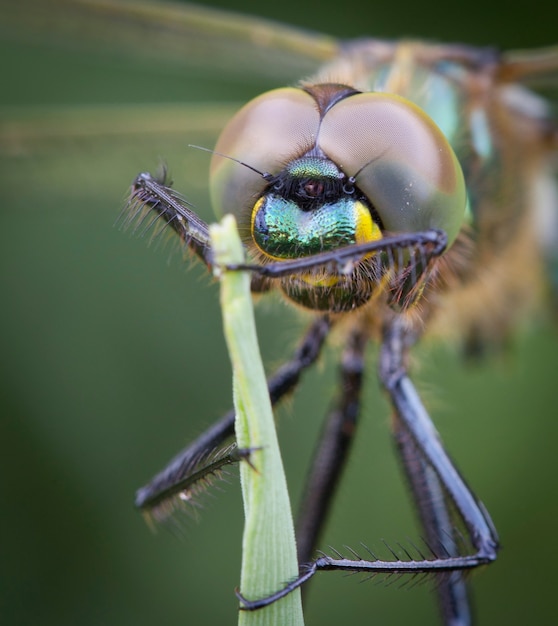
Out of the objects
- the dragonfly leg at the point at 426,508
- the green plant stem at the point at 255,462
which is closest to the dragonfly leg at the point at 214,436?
the dragonfly leg at the point at 426,508

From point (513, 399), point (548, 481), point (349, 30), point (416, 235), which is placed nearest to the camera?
point (416, 235)

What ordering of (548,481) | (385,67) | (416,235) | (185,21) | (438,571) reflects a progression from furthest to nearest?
(548,481), (185,21), (385,67), (438,571), (416,235)

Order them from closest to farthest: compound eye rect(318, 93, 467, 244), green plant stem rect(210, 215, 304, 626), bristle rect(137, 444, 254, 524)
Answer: green plant stem rect(210, 215, 304, 626) < bristle rect(137, 444, 254, 524) < compound eye rect(318, 93, 467, 244)

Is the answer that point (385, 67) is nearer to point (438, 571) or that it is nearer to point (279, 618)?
point (438, 571)

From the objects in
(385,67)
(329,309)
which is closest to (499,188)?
(385,67)

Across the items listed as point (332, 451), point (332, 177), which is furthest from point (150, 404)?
point (332, 177)

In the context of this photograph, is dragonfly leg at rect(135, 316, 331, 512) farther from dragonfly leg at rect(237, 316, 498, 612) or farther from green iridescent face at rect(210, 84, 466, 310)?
green iridescent face at rect(210, 84, 466, 310)

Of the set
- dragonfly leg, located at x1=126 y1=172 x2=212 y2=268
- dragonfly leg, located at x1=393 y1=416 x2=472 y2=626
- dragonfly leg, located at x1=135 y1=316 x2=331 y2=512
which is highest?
dragonfly leg, located at x1=126 y1=172 x2=212 y2=268

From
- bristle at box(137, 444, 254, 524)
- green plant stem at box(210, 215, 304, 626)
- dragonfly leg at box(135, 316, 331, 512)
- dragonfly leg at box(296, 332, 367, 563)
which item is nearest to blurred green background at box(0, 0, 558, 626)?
dragonfly leg at box(296, 332, 367, 563)
